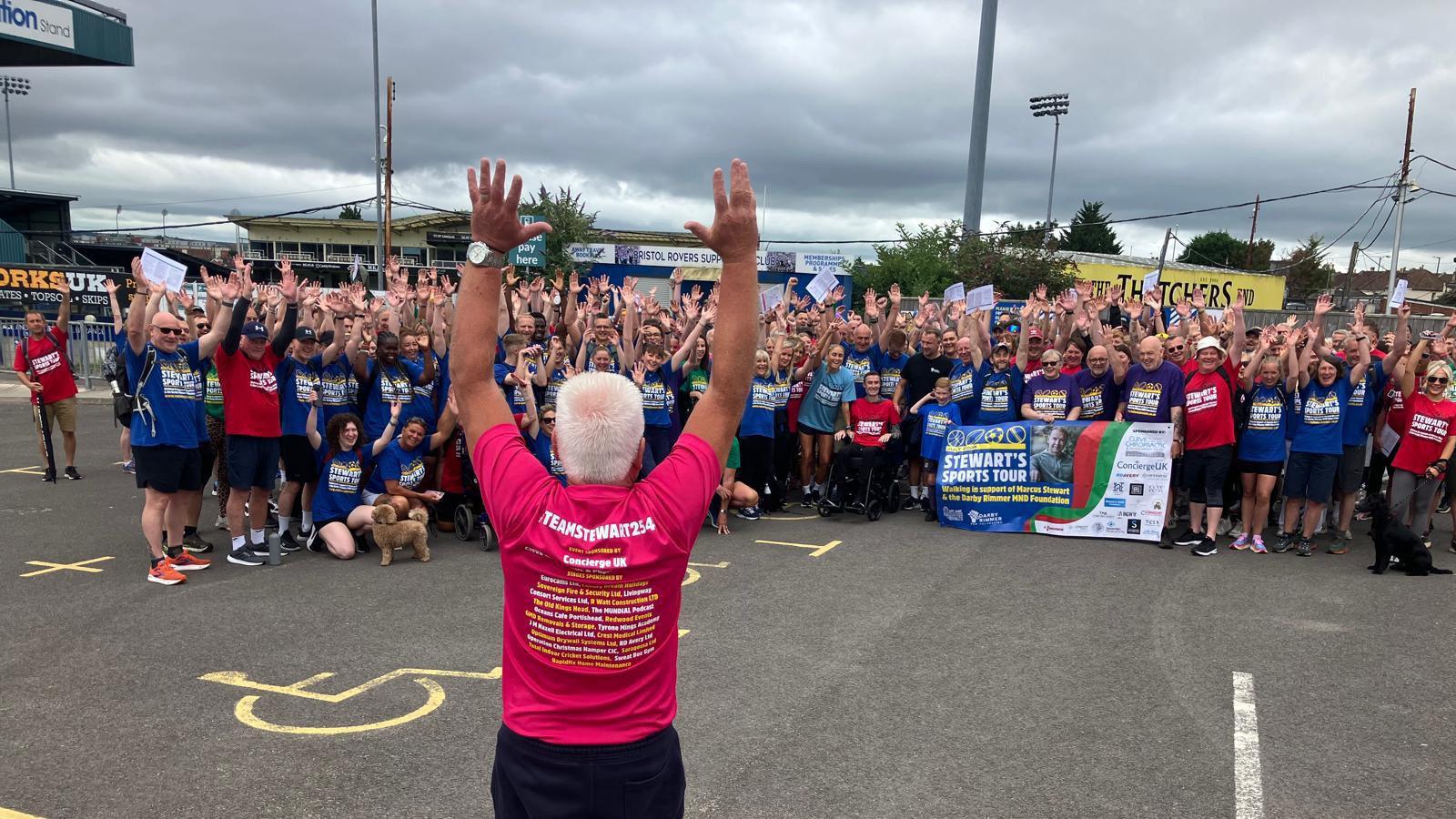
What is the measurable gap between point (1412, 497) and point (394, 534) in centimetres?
980

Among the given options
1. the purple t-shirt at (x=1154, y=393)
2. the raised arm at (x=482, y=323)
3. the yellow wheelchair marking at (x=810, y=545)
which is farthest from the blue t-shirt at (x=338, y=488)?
the purple t-shirt at (x=1154, y=393)

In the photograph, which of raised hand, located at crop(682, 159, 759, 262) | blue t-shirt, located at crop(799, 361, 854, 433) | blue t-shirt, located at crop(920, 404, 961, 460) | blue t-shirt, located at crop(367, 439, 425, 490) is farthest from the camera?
blue t-shirt, located at crop(799, 361, 854, 433)

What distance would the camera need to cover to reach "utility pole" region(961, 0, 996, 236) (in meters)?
24.6

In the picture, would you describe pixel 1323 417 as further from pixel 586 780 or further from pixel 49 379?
pixel 49 379

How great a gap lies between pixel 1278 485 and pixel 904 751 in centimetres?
781

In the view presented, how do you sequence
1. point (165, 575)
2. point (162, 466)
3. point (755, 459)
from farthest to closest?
point (755, 459) < point (162, 466) < point (165, 575)

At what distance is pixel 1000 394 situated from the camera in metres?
10.1

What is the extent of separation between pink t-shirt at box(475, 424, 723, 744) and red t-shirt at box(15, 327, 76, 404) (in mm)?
11443

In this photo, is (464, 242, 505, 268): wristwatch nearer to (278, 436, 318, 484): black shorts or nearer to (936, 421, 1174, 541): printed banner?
(278, 436, 318, 484): black shorts

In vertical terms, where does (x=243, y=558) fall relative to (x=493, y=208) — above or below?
below

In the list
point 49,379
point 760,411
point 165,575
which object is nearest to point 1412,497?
point 760,411

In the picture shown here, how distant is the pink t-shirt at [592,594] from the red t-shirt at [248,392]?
6331 mm

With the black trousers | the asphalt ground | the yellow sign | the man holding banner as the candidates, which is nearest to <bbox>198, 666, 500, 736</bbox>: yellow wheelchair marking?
the asphalt ground

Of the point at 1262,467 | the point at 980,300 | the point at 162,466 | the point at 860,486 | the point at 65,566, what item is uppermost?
the point at 980,300
